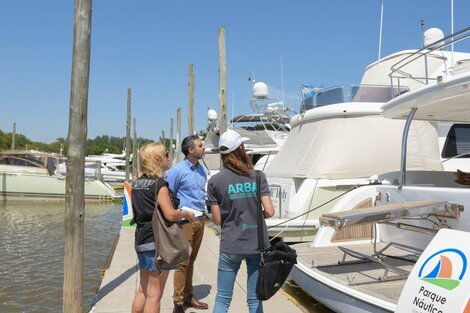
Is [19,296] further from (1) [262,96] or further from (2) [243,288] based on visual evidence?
(1) [262,96]

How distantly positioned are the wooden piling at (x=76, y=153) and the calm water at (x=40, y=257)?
1.97 meters

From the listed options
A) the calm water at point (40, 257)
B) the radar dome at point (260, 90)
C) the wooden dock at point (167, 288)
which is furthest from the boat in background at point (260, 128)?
the wooden dock at point (167, 288)

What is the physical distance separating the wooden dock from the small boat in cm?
1622

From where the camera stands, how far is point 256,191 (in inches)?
136

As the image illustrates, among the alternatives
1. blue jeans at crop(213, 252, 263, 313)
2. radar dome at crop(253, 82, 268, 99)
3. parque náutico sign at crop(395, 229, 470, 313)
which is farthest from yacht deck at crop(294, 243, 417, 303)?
radar dome at crop(253, 82, 268, 99)

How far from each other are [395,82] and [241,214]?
8.45 m

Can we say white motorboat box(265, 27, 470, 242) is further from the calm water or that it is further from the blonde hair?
the blonde hair

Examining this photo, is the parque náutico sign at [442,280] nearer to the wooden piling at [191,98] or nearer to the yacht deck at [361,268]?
the yacht deck at [361,268]

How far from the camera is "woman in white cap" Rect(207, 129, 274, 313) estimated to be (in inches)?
135

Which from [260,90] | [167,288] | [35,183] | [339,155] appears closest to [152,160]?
[167,288]

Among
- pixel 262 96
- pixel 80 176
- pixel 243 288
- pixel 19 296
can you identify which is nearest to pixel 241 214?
pixel 80 176

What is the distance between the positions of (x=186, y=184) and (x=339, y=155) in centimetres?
514

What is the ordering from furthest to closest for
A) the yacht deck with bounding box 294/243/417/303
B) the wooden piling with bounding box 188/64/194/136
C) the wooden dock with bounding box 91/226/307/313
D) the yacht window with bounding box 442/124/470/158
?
the wooden piling with bounding box 188/64/194/136 < the yacht window with bounding box 442/124/470/158 < the wooden dock with bounding box 91/226/307/313 < the yacht deck with bounding box 294/243/417/303

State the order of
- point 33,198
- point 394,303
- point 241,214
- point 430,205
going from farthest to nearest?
point 33,198 < point 430,205 < point 394,303 < point 241,214
